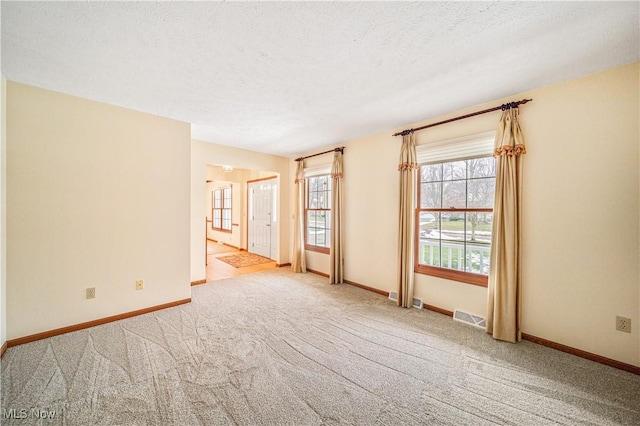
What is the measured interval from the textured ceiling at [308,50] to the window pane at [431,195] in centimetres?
101

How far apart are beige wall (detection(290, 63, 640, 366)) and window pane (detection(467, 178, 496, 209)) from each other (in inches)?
13.2

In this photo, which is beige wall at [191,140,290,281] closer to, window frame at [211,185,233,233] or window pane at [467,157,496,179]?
window frame at [211,185,233,233]

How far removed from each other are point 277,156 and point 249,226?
2686 millimetres

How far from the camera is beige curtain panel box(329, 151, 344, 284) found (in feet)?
14.2

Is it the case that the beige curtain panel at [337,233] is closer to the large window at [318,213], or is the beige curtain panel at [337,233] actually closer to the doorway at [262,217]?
the large window at [318,213]

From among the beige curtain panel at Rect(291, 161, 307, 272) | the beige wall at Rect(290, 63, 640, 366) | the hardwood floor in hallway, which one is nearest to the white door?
the hardwood floor in hallway

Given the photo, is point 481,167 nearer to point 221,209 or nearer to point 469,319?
point 469,319

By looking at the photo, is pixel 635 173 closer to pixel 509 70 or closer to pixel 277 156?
pixel 509 70

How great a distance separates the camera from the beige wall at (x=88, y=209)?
236 cm

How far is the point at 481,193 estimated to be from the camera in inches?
113

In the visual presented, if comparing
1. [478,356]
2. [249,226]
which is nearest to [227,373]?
[478,356]

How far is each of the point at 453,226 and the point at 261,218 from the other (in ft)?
16.0

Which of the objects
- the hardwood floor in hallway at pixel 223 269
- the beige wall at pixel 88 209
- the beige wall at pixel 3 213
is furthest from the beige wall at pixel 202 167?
the beige wall at pixel 3 213

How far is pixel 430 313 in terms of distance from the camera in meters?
3.13
